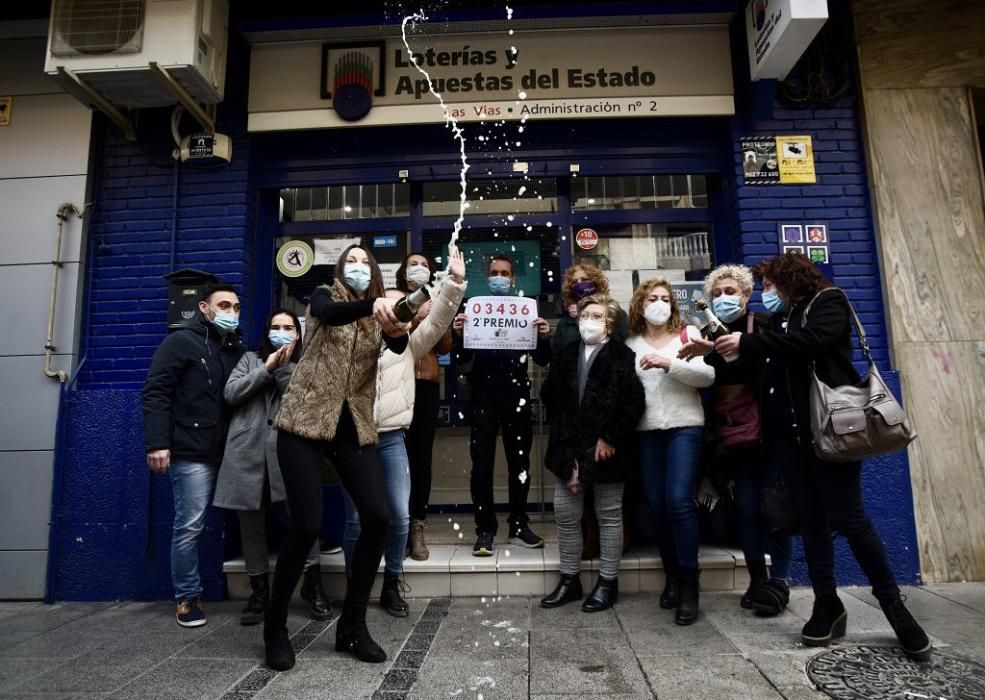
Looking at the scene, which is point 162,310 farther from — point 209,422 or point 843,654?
point 843,654

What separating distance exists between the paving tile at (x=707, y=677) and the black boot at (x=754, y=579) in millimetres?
823

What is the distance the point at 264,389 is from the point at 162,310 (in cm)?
170

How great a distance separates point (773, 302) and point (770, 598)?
1.79m

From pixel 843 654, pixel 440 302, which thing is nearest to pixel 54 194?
pixel 440 302

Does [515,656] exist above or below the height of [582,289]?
below

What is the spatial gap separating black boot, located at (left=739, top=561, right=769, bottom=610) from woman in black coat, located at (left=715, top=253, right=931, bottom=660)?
57 centimetres

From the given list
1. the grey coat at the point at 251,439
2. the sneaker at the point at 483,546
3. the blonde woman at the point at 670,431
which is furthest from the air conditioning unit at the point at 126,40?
the sneaker at the point at 483,546

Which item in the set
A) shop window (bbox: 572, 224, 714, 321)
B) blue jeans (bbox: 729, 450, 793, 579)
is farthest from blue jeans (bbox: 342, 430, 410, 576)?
shop window (bbox: 572, 224, 714, 321)

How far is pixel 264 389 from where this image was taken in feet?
12.9

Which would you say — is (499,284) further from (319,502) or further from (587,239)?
(319,502)

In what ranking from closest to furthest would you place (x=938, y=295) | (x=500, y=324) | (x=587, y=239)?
(x=500, y=324), (x=938, y=295), (x=587, y=239)

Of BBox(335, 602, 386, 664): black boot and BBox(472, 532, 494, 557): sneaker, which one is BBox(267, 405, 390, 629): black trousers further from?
BBox(472, 532, 494, 557): sneaker

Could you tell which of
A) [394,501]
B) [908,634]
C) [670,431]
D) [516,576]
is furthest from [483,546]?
[908,634]

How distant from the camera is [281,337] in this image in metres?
3.76
